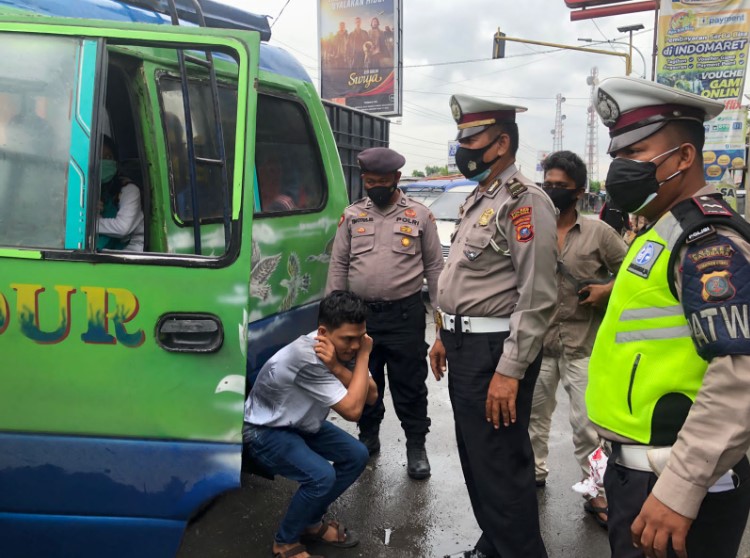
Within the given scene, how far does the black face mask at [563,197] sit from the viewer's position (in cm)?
304

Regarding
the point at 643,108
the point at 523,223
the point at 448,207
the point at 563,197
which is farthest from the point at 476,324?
the point at 448,207

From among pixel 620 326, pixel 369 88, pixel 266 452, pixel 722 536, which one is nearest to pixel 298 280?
pixel 266 452

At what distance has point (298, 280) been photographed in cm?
315

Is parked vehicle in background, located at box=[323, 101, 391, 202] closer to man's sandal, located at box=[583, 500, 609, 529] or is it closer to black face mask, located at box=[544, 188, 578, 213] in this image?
black face mask, located at box=[544, 188, 578, 213]

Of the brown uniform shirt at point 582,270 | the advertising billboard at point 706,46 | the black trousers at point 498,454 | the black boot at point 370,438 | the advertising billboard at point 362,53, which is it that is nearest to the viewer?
the black trousers at point 498,454

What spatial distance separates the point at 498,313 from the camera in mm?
2277

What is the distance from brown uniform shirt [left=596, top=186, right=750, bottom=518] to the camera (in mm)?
1298

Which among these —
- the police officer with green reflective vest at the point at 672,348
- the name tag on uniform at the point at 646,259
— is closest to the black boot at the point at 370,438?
the police officer with green reflective vest at the point at 672,348

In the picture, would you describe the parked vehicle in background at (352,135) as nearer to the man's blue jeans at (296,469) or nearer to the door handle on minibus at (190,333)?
the man's blue jeans at (296,469)

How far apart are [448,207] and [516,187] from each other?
8.29 metres

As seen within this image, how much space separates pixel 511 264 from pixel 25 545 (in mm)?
1797

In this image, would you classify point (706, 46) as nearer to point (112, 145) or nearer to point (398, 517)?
point (398, 517)

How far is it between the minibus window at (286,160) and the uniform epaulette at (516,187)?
1197mm

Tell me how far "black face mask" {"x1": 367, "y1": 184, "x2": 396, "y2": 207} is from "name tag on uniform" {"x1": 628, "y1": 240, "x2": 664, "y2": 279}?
81.4 inches
